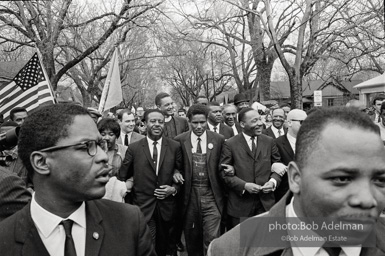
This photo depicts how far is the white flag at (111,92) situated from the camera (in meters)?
7.87

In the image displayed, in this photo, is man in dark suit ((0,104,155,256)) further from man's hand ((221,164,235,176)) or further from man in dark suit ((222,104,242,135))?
man in dark suit ((222,104,242,135))

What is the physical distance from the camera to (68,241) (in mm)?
1905

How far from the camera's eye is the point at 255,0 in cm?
1446

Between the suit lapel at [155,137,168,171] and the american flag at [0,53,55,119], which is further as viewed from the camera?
the american flag at [0,53,55,119]

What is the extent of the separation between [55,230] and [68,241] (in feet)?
0.33

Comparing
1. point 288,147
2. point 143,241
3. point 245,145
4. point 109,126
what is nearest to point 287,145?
point 288,147

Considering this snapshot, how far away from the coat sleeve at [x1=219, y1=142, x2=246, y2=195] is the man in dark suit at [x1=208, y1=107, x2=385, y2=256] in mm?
3343

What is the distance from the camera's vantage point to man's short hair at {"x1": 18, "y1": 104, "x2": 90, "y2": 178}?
205 cm

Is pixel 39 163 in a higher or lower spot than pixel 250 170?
higher

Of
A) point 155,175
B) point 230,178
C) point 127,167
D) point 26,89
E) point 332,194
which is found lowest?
point 230,178

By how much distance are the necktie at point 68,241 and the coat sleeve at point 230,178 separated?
3.16 m

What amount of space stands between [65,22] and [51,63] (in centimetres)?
158

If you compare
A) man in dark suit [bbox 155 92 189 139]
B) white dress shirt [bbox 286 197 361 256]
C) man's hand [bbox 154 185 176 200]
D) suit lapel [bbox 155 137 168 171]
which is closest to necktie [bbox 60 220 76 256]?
white dress shirt [bbox 286 197 361 256]

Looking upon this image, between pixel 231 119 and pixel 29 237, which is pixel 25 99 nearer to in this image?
pixel 231 119
